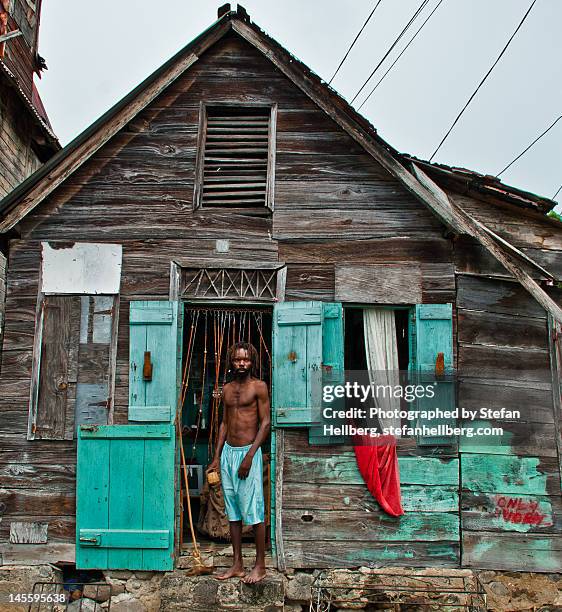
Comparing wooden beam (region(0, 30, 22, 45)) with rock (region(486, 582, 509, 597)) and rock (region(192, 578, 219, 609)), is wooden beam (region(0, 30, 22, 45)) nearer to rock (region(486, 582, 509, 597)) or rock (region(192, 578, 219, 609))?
rock (region(192, 578, 219, 609))

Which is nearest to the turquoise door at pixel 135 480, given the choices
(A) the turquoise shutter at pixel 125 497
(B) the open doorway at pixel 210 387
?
(A) the turquoise shutter at pixel 125 497

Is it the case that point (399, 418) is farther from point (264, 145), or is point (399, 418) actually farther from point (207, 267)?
point (264, 145)

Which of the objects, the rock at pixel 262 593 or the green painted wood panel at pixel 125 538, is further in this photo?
the green painted wood panel at pixel 125 538

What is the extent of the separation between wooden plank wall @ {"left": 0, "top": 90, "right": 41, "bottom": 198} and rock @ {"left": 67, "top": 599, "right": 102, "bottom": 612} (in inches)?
256

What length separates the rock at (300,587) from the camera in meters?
7.00

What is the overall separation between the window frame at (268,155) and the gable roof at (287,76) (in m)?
0.44

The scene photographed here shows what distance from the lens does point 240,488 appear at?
6.62m

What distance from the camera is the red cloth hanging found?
7.11 metres

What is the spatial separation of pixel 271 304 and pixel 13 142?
252 inches

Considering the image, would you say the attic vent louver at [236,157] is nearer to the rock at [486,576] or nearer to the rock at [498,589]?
the rock at [486,576]

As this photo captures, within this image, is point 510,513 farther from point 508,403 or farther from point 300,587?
point 300,587

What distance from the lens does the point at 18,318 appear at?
7.43 m

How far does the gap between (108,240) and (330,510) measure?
11.7ft

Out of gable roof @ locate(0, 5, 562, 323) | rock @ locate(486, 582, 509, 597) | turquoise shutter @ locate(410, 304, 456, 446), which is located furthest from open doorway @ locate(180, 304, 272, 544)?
rock @ locate(486, 582, 509, 597)
